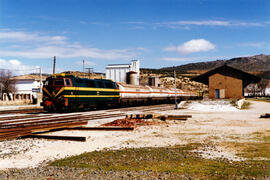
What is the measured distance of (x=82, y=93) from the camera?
28.0 metres

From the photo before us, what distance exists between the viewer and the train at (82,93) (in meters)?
26.3

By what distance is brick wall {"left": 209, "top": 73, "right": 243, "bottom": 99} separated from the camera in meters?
47.3

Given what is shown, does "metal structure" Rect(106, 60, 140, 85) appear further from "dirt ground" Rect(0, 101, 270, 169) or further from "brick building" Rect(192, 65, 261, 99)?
"dirt ground" Rect(0, 101, 270, 169)

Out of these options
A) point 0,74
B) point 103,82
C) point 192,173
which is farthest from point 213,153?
point 0,74

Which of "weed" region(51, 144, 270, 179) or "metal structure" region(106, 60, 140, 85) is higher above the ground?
"metal structure" region(106, 60, 140, 85)

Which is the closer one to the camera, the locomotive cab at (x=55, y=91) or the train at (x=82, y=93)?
the locomotive cab at (x=55, y=91)

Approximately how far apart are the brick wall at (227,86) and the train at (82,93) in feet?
47.5

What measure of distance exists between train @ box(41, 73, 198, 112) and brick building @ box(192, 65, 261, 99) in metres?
14.6

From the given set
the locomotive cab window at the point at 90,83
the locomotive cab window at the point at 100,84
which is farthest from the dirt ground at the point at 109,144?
the locomotive cab window at the point at 100,84

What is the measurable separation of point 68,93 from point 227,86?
30.7m

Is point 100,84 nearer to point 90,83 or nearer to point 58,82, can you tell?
point 90,83

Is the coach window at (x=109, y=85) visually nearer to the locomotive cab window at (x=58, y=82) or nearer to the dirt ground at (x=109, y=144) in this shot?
the locomotive cab window at (x=58, y=82)

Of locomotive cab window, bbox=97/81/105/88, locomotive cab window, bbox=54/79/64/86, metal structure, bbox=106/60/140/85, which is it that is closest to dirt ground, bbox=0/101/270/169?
locomotive cab window, bbox=54/79/64/86

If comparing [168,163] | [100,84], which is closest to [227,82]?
[100,84]
